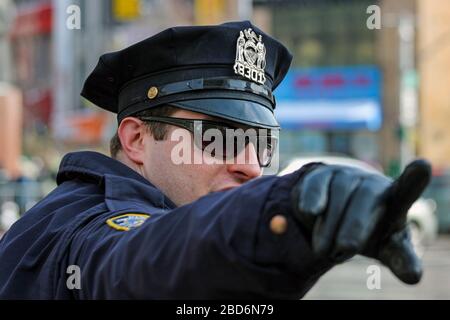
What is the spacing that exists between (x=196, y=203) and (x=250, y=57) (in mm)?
655

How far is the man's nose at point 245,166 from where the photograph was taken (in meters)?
1.74

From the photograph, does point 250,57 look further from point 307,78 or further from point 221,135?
point 307,78

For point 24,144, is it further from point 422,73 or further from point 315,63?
point 422,73

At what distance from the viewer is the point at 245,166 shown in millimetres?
1753

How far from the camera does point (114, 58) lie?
6.25 ft

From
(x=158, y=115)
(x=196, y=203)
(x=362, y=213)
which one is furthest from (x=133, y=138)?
(x=362, y=213)

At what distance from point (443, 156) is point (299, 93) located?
6942 millimetres

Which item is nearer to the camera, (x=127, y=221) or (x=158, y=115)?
(x=127, y=221)

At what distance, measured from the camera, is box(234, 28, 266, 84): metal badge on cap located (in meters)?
1.82

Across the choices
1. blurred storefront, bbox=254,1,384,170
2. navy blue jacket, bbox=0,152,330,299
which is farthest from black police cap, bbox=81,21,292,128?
blurred storefront, bbox=254,1,384,170

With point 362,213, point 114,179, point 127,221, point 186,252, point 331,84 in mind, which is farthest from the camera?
point 331,84

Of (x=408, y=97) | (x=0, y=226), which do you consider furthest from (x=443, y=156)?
(x=0, y=226)

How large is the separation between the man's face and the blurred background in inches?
657

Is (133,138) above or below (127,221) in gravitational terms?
above
